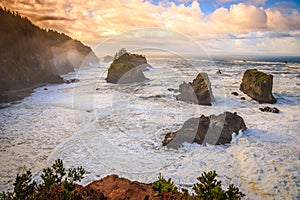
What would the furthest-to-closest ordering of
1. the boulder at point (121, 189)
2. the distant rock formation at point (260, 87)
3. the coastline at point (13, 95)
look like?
the distant rock formation at point (260, 87) → the coastline at point (13, 95) → the boulder at point (121, 189)

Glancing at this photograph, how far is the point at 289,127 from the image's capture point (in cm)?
1465

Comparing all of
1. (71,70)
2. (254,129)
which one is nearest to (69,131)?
(254,129)

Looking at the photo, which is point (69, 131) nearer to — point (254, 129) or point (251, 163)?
point (251, 163)

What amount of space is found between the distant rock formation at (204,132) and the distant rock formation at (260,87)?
12793 millimetres

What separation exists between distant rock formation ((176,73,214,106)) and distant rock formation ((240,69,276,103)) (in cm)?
561

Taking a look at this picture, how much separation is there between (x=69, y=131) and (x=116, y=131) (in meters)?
3.21

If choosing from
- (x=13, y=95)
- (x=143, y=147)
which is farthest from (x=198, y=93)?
(x=13, y=95)

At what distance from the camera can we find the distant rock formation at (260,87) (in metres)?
22.9

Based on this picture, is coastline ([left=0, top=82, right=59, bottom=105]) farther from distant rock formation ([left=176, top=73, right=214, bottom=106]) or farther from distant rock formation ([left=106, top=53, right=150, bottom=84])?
distant rock formation ([left=176, top=73, right=214, bottom=106])

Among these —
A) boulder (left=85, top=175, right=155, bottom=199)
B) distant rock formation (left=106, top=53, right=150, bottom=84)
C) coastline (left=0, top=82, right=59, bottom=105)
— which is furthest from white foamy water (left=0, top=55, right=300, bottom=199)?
distant rock formation (left=106, top=53, right=150, bottom=84)

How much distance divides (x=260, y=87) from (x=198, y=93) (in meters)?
7.94

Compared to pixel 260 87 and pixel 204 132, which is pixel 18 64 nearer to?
pixel 204 132

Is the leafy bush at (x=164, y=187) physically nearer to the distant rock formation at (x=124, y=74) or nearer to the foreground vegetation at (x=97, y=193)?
the foreground vegetation at (x=97, y=193)

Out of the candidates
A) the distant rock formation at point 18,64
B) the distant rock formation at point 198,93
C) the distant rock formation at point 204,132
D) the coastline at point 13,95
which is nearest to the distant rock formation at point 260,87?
the distant rock formation at point 198,93
